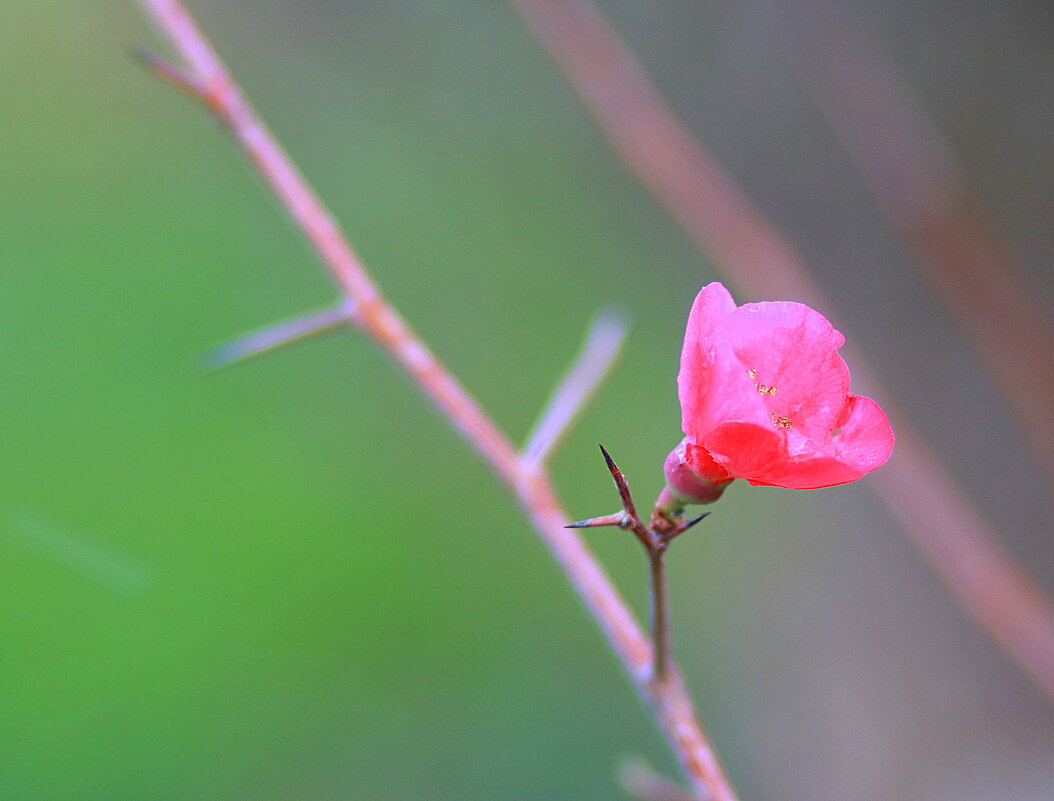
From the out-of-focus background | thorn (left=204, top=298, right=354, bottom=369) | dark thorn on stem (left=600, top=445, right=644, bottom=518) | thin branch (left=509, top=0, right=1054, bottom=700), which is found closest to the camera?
dark thorn on stem (left=600, top=445, right=644, bottom=518)

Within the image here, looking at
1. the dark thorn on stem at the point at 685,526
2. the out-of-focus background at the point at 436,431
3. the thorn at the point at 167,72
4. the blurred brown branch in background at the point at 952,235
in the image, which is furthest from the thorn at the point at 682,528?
the out-of-focus background at the point at 436,431

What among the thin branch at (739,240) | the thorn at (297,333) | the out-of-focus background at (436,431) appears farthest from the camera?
the out-of-focus background at (436,431)

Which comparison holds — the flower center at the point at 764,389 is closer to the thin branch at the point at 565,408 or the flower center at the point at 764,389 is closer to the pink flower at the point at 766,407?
the pink flower at the point at 766,407

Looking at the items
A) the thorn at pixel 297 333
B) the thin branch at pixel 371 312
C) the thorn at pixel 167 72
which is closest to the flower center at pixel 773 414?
the thin branch at pixel 371 312

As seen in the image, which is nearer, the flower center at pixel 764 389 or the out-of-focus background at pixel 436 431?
the flower center at pixel 764 389

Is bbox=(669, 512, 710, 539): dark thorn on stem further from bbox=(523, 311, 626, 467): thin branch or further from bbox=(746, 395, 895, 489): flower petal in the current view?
bbox=(523, 311, 626, 467): thin branch

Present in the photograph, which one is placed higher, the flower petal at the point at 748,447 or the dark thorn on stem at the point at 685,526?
the flower petal at the point at 748,447

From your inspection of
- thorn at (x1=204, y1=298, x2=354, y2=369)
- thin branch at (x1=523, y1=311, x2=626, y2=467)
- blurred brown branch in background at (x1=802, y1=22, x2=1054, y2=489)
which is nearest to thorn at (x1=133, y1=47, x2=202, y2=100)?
thorn at (x1=204, y1=298, x2=354, y2=369)

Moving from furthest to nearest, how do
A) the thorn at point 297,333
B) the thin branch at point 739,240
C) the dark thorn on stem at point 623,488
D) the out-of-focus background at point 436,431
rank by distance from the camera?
the out-of-focus background at point 436,431
the thin branch at point 739,240
the thorn at point 297,333
the dark thorn on stem at point 623,488

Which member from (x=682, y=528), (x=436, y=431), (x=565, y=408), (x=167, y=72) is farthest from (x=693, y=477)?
(x=436, y=431)
